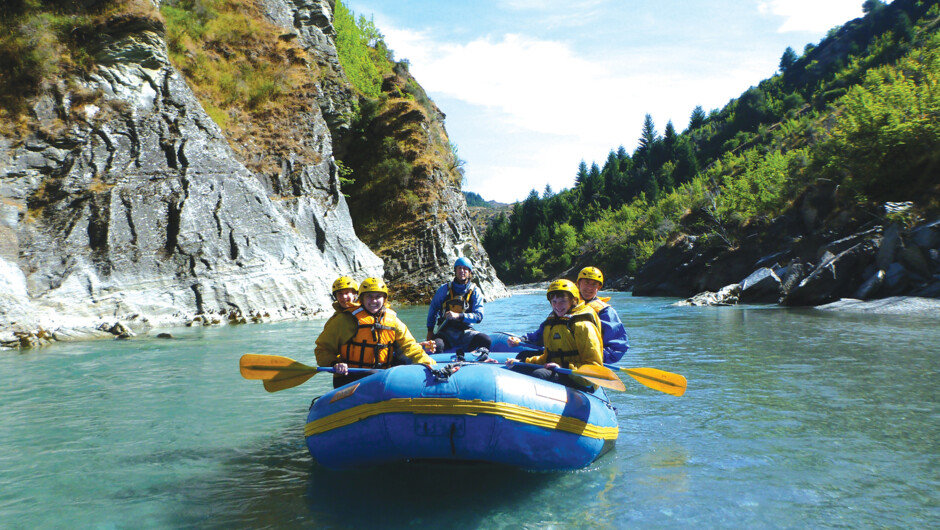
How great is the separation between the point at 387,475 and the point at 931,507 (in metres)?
4.08

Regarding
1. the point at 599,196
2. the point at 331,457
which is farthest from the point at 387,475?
the point at 599,196

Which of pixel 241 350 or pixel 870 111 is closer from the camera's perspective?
pixel 241 350

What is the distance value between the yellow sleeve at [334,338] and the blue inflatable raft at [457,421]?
2.62ft

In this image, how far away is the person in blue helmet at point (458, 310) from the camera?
7.87m

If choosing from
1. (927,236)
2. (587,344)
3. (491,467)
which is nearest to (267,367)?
(491,467)

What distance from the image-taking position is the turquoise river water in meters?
4.05

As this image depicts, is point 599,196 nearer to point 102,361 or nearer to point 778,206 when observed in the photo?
point 778,206

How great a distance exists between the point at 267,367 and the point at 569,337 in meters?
2.89

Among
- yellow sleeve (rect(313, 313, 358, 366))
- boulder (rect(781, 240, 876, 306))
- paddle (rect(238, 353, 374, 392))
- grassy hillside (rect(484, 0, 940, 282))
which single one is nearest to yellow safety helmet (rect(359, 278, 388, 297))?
yellow sleeve (rect(313, 313, 358, 366))

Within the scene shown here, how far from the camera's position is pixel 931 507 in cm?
402

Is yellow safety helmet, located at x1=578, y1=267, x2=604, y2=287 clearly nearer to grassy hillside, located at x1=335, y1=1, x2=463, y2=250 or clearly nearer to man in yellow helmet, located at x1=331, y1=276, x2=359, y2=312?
man in yellow helmet, located at x1=331, y1=276, x2=359, y2=312

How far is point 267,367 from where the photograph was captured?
5.42 metres

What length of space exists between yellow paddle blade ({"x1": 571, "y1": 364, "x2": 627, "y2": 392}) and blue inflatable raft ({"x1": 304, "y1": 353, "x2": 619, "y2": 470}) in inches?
7.7

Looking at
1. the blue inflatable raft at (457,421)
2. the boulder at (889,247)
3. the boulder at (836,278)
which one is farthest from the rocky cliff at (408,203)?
the blue inflatable raft at (457,421)
